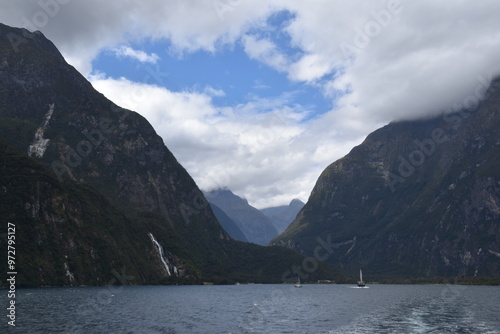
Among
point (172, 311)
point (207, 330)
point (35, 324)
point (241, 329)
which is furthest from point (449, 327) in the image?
point (35, 324)

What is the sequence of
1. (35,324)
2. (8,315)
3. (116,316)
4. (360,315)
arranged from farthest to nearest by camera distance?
(360,315) → (116,316) → (8,315) → (35,324)

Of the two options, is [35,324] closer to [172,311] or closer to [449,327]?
[172,311]

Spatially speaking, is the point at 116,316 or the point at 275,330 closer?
the point at 275,330

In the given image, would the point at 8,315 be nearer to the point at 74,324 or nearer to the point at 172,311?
the point at 74,324

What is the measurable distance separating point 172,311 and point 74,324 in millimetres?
43214

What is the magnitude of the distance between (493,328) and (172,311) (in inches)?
3279

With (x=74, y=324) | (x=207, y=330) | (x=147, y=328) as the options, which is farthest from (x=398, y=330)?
(x=74, y=324)

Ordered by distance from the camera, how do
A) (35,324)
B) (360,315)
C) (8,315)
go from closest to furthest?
1. (35,324)
2. (8,315)
3. (360,315)

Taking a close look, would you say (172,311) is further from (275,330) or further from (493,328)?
(493,328)

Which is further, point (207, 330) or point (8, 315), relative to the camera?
point (8, 315)

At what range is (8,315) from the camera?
106250 millimetres

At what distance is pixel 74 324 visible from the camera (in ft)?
327

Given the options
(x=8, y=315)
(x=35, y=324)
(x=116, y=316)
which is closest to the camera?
(x=35, y=324)

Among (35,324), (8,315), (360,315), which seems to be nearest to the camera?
(35,324)
